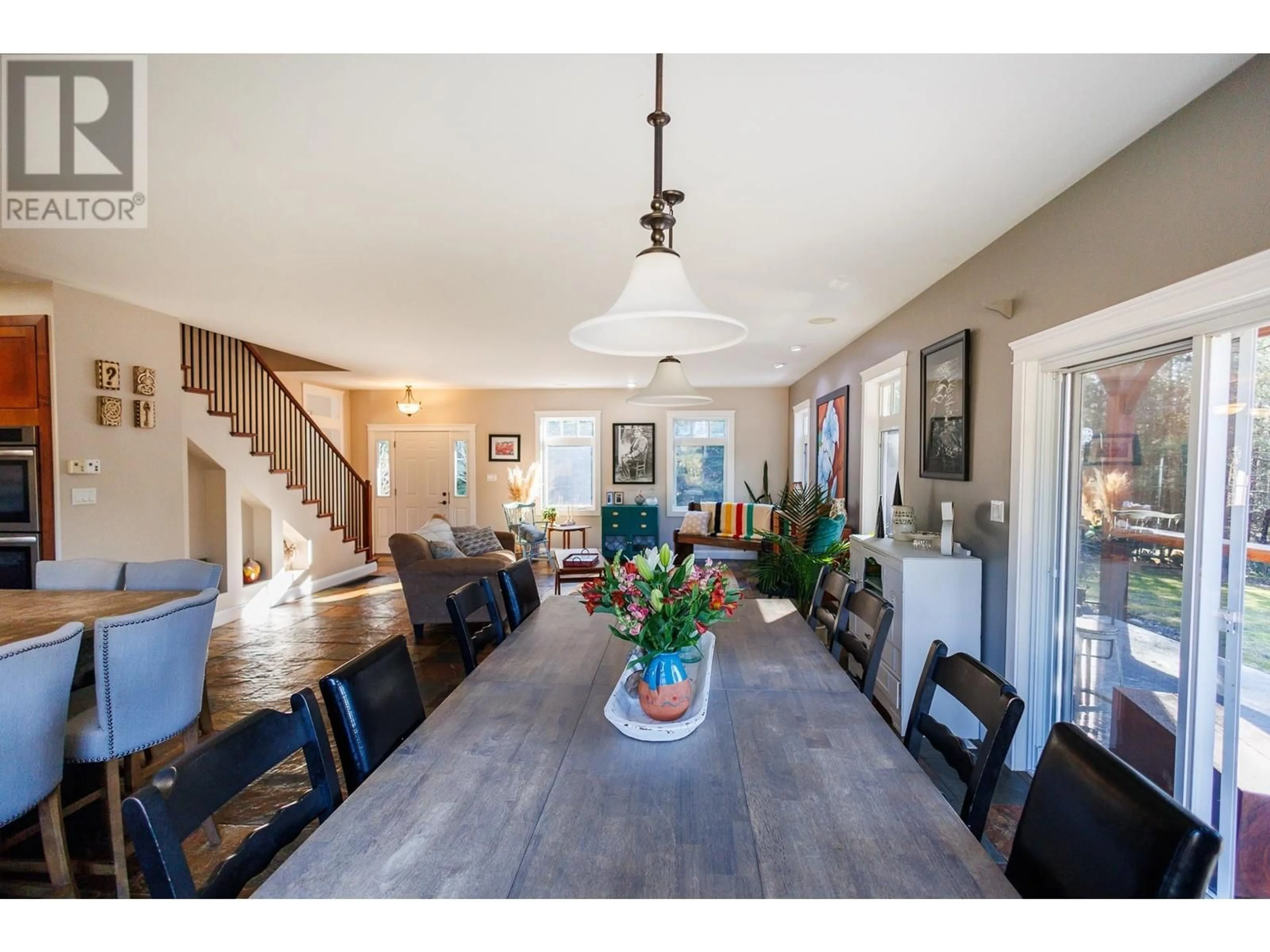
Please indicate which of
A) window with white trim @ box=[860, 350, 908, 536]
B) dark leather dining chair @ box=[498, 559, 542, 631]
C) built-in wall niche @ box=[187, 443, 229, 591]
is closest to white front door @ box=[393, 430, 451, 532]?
built-in wall niche @ box=[187, 443, 229, 591]

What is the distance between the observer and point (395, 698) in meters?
1.42

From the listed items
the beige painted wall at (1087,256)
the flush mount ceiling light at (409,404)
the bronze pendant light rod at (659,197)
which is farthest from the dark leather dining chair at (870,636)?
the flush mount ceiling light at (409,404)

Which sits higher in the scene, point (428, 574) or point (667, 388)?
point (667, 388)

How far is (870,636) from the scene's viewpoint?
79.6 inches

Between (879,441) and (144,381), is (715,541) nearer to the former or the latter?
(879,441)

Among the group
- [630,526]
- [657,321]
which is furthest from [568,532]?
[657,321]

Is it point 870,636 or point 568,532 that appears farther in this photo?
point 568,532

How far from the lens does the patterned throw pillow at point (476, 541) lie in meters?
5.34

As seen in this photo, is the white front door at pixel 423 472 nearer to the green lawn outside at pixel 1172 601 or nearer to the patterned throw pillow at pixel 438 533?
the patterned throw pillow at pixel 438 533

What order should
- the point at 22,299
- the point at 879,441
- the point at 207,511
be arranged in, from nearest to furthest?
the point at 22,299 → the point at 879,441 → the point at 207,511

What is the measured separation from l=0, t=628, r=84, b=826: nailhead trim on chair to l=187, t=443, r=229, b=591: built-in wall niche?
13.3 ft

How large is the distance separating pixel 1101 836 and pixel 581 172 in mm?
2240

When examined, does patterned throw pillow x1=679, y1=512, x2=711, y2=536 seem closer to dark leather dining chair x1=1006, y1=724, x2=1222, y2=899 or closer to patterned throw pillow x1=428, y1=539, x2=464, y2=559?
patterned throw pillow x1=428, y1=539, x2=464, y2=559

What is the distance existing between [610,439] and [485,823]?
298 inches
